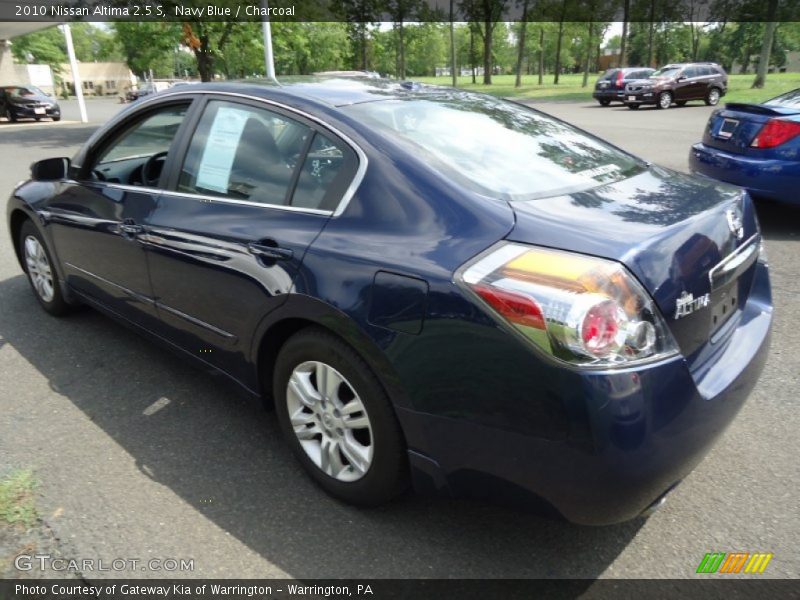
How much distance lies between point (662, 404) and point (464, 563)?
2.95 feet

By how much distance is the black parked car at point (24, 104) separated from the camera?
2630 centimetres

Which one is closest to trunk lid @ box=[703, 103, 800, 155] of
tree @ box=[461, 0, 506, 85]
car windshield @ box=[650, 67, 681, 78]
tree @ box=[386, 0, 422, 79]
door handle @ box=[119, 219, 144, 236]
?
door handle @ box=[119, 219, 144, 236]

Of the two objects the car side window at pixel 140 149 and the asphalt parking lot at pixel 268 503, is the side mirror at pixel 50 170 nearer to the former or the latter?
the car side window at pixel 140 149

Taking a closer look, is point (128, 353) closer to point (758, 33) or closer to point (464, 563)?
point (464, 563)

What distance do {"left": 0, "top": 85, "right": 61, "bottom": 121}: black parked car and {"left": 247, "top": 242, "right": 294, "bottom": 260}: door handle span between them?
2906cm

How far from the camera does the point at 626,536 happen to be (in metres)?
2.30

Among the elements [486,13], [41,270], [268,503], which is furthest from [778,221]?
[486,13]

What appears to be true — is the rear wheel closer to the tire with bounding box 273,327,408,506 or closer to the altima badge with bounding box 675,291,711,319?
the altima badge with bounding box 675,291,711,319

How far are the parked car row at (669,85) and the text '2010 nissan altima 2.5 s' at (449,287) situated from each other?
23550 mm

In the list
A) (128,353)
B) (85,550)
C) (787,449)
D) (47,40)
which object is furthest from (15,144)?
(47,40)

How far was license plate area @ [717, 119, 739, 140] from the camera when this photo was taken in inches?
242

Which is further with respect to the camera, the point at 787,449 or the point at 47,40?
the point at 47,40

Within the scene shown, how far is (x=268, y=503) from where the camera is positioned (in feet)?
8.29

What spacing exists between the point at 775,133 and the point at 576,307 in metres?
5.22
